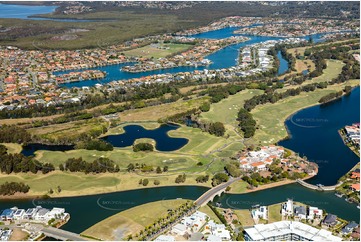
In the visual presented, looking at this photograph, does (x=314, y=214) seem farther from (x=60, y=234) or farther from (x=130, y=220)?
(x=60, y=234)

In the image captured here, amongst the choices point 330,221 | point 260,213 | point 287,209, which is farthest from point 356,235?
point 260,213

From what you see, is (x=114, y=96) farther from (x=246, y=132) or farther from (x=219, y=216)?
(x=219, y=216)

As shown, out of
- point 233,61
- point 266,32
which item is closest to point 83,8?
point 266,32

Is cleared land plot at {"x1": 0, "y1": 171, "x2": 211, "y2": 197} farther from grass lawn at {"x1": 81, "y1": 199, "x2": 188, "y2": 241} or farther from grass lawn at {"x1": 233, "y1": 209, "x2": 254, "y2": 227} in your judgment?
grass lawn at {"x1": 233, "y1": 209, "x2": 254, "y2": 227}

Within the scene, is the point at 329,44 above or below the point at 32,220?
above

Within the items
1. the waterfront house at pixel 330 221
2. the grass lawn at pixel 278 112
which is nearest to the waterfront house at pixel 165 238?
the waterfront house at pixel 330 221

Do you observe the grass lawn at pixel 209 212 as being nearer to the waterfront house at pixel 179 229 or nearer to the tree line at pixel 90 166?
the waterfront house at pixel 179 229
